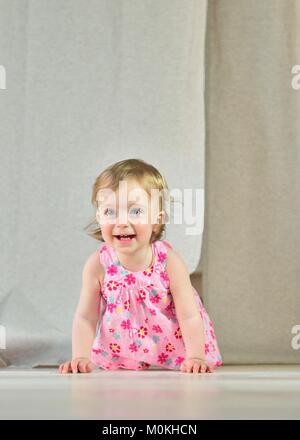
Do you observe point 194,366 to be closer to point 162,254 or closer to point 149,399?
point 162,254

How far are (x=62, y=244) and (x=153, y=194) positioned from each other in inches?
24.4

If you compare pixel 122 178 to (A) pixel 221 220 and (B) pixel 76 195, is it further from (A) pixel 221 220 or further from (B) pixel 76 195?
(A) pixel 221 220

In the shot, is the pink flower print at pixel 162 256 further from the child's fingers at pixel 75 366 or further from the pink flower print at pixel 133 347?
the child's fingers at pixel 75 366

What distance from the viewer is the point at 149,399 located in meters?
1.03

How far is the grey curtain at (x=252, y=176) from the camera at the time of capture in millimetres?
2561

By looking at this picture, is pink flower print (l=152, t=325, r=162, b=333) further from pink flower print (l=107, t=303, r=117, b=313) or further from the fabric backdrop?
the fabric backdrop

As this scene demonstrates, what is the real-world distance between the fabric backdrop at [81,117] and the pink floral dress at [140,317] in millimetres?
474

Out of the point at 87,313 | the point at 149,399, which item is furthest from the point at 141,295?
the point at 149,399

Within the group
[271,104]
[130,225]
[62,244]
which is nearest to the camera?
[130,225]

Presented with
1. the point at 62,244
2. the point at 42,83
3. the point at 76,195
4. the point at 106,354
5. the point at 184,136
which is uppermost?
the point at 42,83

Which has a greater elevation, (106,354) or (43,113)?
(43,113)
